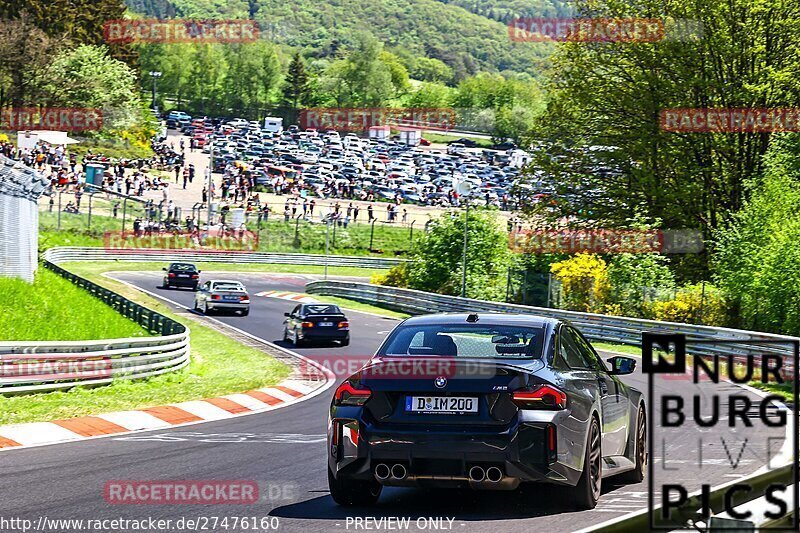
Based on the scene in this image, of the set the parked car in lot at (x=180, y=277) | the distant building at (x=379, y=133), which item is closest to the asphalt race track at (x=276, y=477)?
the parked car in lot at (x=180, y=277)

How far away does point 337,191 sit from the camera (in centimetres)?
9200

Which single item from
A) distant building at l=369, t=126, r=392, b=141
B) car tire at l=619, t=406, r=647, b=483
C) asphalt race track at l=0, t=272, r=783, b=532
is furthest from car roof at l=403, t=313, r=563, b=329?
distant building at l=369, t=126, r=392, b=141

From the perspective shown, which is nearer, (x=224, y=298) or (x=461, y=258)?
(x=224, y=298)

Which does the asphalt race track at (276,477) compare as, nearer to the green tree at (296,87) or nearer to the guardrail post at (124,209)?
the guardrail post at (124,209)

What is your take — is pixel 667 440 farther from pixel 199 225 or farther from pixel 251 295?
pixel 199 225

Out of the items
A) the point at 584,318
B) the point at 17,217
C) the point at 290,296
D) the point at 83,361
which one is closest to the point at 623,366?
the point at 83,361

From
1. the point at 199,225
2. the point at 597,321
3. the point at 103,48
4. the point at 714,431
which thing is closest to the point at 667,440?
the point at 714,431

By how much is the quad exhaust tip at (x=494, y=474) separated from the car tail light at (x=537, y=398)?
0.46 m

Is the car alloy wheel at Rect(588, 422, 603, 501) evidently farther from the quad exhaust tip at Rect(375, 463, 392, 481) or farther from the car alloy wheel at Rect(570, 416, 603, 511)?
the quad exhaust tip at Rect(375, 463, 392, 481)

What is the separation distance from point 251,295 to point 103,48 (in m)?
77.0

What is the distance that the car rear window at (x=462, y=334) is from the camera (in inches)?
337

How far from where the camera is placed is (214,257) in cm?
7212

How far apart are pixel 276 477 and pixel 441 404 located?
2822mm

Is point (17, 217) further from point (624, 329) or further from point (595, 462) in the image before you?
point (595, 462)
